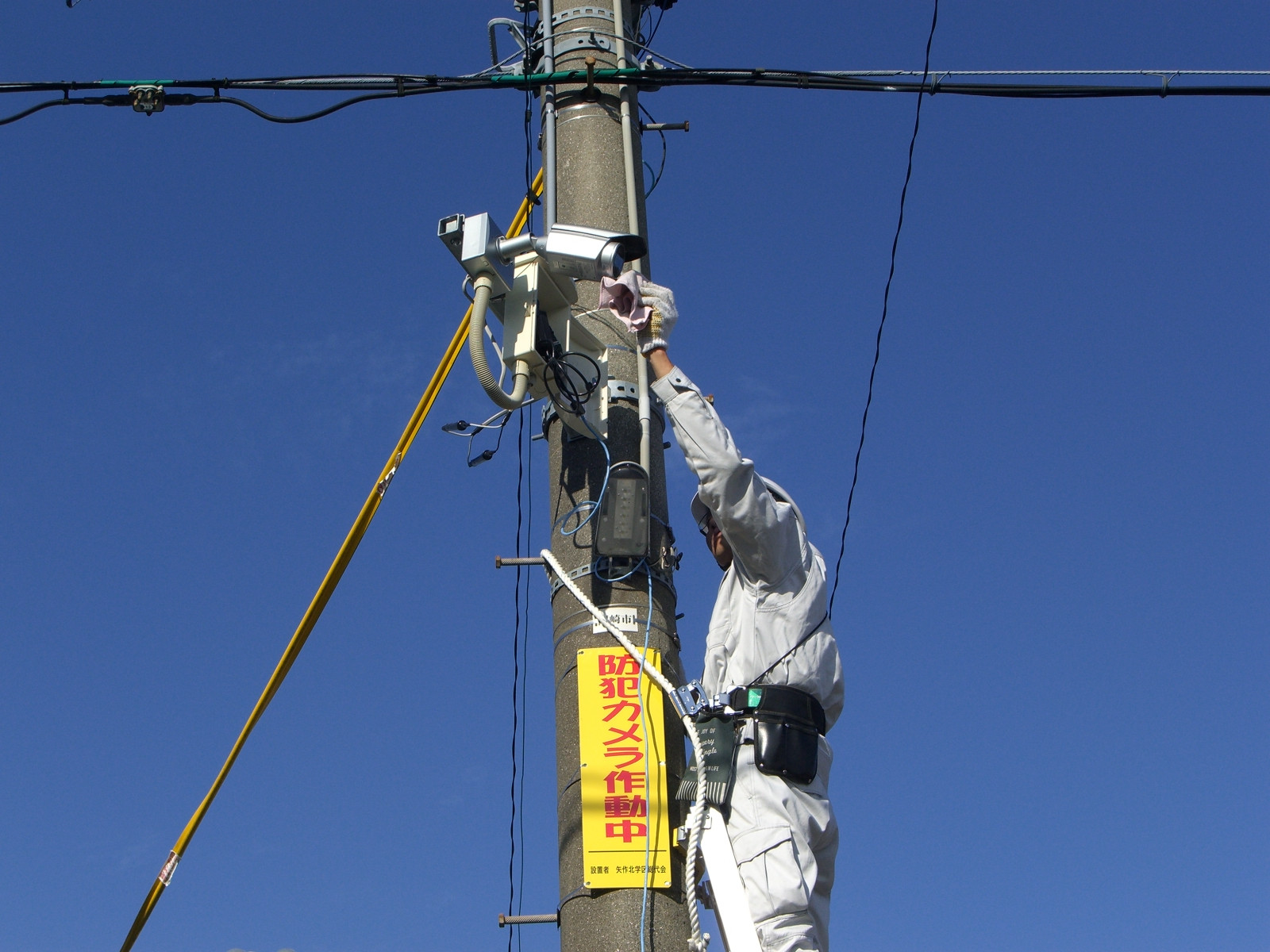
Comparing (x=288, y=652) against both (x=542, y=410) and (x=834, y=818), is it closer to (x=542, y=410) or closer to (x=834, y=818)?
(x=542, y=410)

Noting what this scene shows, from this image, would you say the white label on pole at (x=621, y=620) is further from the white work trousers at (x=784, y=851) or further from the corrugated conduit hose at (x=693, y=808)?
the white work trousers at (x=784, y=851)

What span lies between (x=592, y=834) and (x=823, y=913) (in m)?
0.70

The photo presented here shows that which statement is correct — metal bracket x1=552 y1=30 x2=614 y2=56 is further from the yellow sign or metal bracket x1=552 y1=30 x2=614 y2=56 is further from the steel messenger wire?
the yellow sign

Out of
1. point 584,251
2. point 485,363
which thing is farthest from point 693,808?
point 584,251

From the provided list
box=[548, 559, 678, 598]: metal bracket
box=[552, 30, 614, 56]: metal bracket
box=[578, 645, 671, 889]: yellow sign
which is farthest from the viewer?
box=[552, 30, 614, 56]: metal bracket

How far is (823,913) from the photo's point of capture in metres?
3.76

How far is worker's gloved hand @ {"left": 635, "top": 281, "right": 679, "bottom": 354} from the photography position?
14.3 ft

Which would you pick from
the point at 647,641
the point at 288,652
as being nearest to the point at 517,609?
the point at 288,652

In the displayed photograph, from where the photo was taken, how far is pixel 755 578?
4133mm

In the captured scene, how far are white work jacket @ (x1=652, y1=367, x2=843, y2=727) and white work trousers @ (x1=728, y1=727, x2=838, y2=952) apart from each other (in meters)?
0.25


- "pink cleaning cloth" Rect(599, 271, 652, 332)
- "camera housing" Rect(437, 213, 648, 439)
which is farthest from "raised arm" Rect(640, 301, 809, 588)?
"camera housing" Rect(437, 213, 648, 439)

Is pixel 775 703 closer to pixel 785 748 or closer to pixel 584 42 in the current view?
pixel 785 748

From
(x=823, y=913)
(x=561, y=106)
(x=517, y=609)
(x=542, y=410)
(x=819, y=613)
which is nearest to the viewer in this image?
(x=823, y=913)

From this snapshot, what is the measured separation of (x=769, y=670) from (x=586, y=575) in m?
0.72
